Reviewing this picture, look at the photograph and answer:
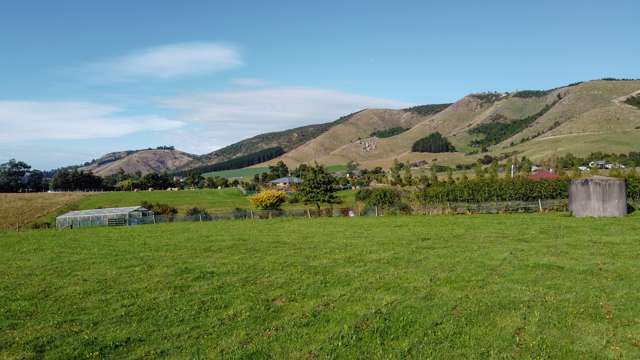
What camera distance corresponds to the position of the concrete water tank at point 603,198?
1422 inches

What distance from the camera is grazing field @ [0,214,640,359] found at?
36.0 ft

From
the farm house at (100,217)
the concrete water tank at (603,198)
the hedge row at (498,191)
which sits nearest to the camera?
the concrete water tank at (603,198)

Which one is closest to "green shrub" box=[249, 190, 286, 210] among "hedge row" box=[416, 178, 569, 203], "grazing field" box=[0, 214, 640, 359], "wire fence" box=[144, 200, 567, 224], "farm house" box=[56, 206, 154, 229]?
"farm house" box=[56, 206, 154, 229]

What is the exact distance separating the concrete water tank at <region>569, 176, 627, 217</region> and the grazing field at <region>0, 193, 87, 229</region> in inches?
2918

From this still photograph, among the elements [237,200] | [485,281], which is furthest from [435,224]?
[237,200]

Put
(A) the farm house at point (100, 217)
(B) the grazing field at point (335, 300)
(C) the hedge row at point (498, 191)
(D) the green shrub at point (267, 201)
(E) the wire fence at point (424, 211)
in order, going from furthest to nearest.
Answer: (D) the green shrub at point (267, 201)
(A) the farm house at point (100, 217)
(C) the hedge row at point (498, 191)
(E) the wire fence at point (424, 211)
(B) the grazing field at point (335, 300)

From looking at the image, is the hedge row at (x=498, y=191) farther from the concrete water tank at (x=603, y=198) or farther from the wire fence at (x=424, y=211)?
the concrete water tank at (x=603, y=198)

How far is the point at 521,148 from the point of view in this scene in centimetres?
19075

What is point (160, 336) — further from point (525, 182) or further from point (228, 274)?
point (525, 182)

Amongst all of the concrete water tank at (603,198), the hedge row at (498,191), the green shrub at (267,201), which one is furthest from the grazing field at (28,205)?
the concrete water tank at (603,198)

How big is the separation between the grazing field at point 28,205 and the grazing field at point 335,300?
66140 mm

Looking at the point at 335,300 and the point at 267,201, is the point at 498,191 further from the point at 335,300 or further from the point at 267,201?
the point at 335,300

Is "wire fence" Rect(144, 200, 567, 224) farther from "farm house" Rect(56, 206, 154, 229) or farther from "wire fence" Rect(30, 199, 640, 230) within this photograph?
"farm house" Rect(56, 206, 154, 229)

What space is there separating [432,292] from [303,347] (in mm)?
5389
